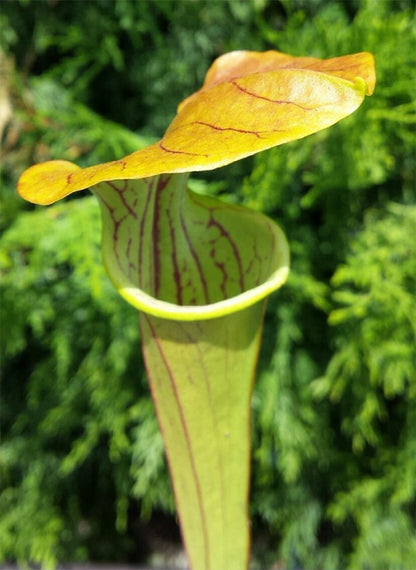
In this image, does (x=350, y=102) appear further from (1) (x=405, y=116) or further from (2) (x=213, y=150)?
(1) (x=405, y=116)

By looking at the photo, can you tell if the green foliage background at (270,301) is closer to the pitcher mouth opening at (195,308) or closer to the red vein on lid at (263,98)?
the pitcher mouth opening at (195,308)

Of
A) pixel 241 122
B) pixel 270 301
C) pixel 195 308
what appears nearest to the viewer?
pixel 241 122

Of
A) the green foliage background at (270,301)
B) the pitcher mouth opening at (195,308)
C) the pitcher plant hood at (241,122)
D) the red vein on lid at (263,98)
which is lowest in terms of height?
the green foliage background at (270,301)

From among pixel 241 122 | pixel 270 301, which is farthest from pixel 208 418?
pixel 270 301

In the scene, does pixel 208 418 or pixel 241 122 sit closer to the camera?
pixel 241 122

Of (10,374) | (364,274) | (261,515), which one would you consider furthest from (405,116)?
(10,374)

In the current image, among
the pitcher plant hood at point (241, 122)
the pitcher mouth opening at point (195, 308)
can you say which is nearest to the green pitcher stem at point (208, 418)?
the pitcher mouth opening at point (195, 308)

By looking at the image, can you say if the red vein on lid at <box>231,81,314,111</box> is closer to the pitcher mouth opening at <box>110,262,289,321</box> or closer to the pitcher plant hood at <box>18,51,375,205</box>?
the pitcher plant hood at <box>18,51,375,205</box>

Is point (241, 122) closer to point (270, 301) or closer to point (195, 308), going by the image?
point (195, 308)
